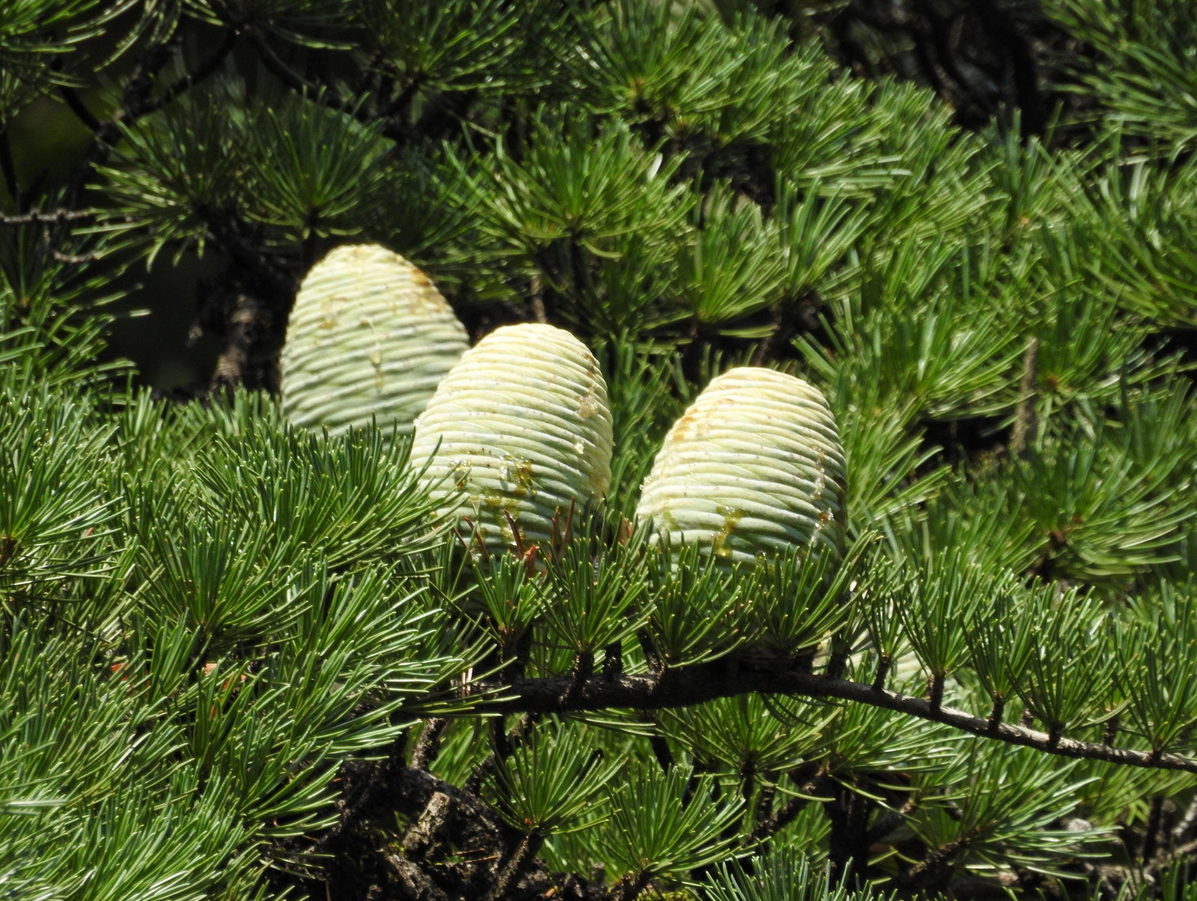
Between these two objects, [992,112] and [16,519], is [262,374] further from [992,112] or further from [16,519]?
[992,112]

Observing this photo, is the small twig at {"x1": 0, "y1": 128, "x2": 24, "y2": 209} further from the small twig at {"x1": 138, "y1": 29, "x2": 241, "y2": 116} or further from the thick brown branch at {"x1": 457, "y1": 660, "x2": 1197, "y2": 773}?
the thick brown branch at {"x1": 457, "y1": 660, "x2": 1197, "y2": 773}

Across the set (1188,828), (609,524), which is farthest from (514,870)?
(1188,828)

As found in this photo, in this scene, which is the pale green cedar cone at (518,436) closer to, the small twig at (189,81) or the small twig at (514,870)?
the small twig at (514,870)

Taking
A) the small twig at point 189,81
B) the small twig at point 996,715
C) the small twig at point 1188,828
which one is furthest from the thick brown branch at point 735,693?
the small twig at point 189,81

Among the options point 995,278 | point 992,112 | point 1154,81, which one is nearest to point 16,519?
point 995,278

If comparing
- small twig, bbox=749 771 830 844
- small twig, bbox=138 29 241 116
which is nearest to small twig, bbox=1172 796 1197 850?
small twig, bbox=749 771 830 844
